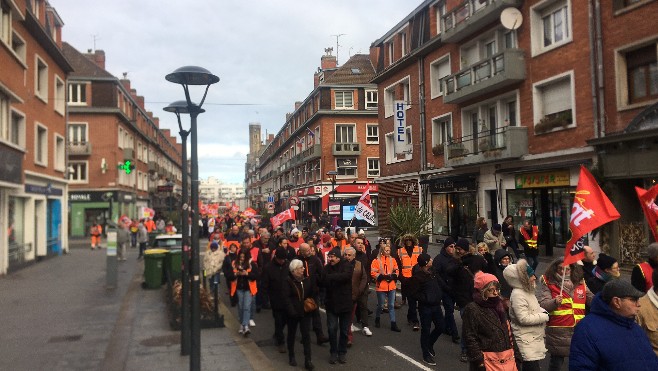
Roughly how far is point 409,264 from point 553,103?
39.0 feet

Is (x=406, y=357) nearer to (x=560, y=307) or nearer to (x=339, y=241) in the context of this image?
(x=560, y=307)

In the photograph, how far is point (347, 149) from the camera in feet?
→ 151

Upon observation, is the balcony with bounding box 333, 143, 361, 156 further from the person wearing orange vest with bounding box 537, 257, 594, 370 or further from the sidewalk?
the person wearing orange vest with bounding box 537, 257, 594, 370

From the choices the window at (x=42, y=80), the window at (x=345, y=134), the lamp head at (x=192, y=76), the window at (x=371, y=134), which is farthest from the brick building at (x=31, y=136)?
the window at (x=371, y=134)

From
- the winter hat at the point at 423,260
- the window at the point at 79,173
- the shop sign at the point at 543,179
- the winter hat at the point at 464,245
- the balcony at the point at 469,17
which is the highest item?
the balcony at the point at 469,17

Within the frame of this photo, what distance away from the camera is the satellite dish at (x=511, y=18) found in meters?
18.7

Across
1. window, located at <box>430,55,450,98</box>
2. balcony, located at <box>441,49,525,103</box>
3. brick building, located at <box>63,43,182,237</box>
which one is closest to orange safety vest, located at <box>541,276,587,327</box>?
balcony, located at <box>441,49,525,103</box>

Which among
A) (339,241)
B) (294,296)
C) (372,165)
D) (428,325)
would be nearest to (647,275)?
(428,325)

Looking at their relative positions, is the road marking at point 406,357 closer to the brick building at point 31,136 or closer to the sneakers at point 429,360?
the sneakers at point 429,360

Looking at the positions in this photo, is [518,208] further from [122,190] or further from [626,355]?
[122,190]

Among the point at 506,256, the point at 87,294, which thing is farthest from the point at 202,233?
the point at 506,256

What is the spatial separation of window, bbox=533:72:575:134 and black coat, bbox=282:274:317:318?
44.1ft

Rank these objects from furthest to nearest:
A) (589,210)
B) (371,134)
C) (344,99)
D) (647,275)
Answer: (371,134), (344,99), (589,210), (647,275)

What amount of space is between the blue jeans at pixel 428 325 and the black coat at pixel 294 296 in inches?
70.4
